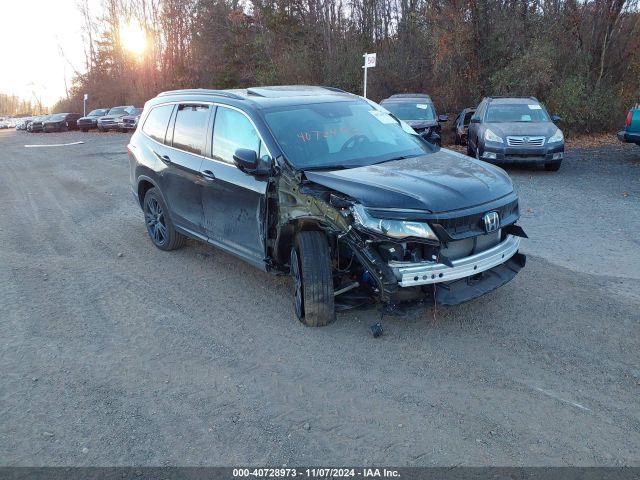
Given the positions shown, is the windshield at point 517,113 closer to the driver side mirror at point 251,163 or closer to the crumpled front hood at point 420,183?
the crumpled front hood at point 420,183

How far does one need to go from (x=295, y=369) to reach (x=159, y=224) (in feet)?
11.8

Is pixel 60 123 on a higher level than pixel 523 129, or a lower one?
lower

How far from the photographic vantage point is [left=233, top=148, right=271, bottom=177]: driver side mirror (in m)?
4.75

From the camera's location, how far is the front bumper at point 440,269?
4.05m

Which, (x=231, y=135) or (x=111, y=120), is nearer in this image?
(x=231, y=135)

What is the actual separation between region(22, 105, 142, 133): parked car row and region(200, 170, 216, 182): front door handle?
80.5 feet

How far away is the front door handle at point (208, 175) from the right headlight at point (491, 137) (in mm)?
7993

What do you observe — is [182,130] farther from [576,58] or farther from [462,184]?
[576,58]

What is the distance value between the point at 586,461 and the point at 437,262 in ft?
5.32

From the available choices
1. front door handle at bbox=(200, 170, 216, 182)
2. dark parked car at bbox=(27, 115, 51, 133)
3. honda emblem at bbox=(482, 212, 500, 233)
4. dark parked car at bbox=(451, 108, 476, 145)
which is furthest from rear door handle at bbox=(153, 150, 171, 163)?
dark parked car at bbox=(27, 115, 51, 133)

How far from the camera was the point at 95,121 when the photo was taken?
3759 cm

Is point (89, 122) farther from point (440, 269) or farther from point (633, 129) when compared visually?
point (440, 269)

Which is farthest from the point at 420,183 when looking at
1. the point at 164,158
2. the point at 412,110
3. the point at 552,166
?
the point at 412,110

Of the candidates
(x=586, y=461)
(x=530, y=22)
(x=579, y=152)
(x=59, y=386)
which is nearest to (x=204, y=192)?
(x=59, y=386)
